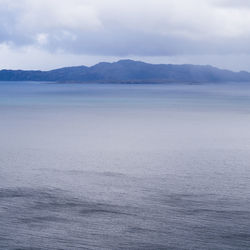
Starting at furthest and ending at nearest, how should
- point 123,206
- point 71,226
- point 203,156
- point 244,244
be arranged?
1. point 203,156
2. point 123,206
3. point 71,226
4. point 244,244

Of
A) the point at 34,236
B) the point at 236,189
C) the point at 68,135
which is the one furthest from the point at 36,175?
the point at 68,135

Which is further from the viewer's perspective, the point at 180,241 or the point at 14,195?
the point at 14,195

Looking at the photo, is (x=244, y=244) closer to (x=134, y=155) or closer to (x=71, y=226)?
(x=71, y=226)

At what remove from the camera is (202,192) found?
964 inches

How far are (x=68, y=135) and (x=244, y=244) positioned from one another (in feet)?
108

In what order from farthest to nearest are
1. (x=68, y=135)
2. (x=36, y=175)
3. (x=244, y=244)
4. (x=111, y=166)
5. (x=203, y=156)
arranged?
(x=68, y=135), (x=203, y=156), (x=111, y=166), (x=36, y=175), (x=244, y=244)

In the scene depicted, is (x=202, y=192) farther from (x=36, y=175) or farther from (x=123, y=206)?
(x=36, y=175)

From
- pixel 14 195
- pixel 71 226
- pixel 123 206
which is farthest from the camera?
pixel 14 195

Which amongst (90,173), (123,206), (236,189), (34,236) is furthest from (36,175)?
(236,189)

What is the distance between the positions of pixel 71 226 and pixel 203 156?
17.3 meters

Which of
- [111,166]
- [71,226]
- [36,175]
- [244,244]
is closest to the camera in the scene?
[244,244]

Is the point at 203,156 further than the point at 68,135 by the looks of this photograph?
No

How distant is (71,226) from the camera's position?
19.8m

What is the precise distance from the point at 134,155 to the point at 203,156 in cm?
541
